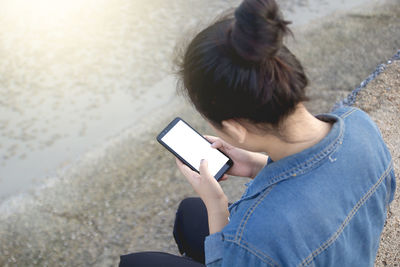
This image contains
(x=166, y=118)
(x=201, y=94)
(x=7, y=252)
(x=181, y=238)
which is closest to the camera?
(x=201, y=94)

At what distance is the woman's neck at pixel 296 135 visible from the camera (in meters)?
0.74

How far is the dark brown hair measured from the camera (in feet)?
1.99

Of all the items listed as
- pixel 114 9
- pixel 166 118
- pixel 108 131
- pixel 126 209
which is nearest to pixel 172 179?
pixel 126 209

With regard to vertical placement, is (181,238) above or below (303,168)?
below

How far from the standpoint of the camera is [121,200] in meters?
1.93

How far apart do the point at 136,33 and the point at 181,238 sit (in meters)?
1.95

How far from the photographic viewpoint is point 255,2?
0.60 metres

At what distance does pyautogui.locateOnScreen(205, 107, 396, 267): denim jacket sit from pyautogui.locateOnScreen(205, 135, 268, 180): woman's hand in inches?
17.0

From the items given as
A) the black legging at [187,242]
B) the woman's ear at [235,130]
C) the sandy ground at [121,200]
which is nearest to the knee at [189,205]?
the black legging at [187,242]

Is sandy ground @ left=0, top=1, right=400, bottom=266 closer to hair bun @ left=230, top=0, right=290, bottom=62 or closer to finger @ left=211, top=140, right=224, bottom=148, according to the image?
finger @ left=211, top=140, right=224, bottom=148

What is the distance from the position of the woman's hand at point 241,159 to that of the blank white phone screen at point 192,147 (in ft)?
0.07

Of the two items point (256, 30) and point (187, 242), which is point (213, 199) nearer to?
point (187, 242)

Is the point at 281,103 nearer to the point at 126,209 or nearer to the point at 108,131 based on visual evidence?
the point at 126,209

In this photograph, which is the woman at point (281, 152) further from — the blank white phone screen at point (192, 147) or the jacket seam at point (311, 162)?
the blank white phone screen at point (192, 147)
